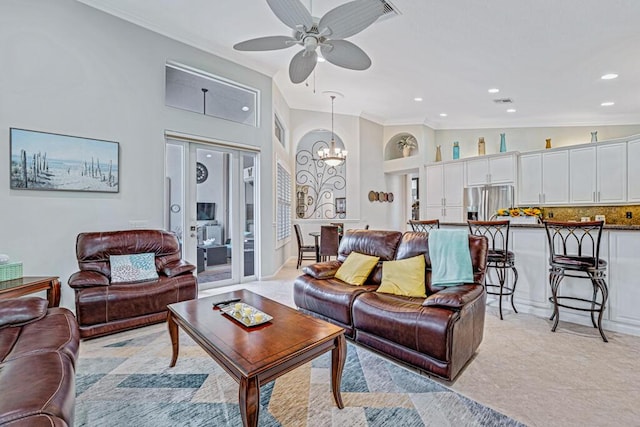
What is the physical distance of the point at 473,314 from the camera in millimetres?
2254

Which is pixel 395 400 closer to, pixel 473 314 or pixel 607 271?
pixel 473 314

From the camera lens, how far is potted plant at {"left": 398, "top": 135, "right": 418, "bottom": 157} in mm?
7625

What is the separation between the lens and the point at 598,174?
534cm

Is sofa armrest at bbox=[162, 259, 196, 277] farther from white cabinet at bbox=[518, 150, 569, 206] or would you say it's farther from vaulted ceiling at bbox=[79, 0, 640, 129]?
white cabinet at bbox=[518, 150, 569, 206]

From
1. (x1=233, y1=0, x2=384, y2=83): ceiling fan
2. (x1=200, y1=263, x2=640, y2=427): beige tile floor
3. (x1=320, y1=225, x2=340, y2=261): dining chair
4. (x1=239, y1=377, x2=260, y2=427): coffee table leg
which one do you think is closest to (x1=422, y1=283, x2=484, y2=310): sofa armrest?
(x1=200, y1=263, x2=640, y2=427): beige tile floor

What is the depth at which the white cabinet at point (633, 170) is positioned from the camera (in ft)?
16.2

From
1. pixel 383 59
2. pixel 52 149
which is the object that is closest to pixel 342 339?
pixel 52 149

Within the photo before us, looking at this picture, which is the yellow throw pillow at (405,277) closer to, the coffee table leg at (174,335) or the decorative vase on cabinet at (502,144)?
the coffee table leg at (174,335)

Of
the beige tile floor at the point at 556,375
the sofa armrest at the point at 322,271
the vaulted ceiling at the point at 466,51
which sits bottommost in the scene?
the beige tile floor at the point at 556,375

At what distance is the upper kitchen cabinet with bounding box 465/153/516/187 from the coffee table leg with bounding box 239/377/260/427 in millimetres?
6546

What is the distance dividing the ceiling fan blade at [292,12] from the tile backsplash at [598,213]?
608 centimetres

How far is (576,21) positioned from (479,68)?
130cm

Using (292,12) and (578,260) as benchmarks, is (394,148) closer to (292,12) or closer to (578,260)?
(578,260)

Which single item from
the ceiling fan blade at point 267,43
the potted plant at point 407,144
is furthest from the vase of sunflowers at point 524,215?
the ceiling fan blade at point 267,43
